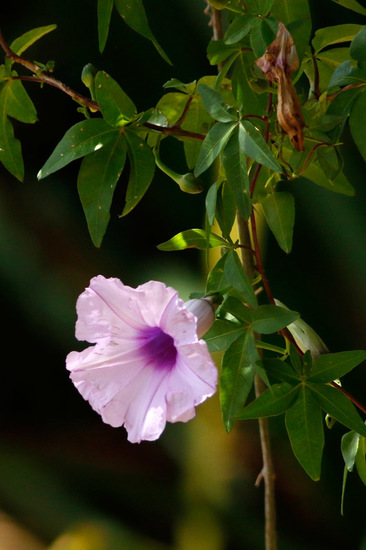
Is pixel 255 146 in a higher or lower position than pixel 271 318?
higher

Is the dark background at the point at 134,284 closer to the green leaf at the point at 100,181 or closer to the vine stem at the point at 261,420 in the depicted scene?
the vine stem at the point at 261,420

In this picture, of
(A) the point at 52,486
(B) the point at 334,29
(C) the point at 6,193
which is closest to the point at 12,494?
(A) the point at 52,486

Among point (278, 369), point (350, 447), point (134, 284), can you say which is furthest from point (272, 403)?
point (134, 284)

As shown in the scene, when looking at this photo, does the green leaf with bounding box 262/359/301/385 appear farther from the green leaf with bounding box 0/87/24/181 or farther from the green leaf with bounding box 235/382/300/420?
the green leaf with bounding box 0/87/24/181

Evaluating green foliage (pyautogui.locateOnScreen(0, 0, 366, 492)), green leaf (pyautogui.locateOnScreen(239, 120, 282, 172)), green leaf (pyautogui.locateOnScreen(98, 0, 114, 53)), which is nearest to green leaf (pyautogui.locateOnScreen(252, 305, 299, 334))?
green foliage (pyautogui.locateOnScreen(0, 0, 366, 492))

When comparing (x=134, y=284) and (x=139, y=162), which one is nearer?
(x=139, y=162)

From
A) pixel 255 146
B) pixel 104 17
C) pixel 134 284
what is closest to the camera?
pixel 255 146

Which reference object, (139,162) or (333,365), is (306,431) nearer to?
(333,365)
